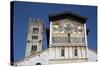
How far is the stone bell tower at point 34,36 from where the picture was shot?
2.57 m

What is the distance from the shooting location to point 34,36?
2.59 metres

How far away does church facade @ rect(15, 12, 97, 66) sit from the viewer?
2580 millimetres

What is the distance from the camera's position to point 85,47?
9.05 ft

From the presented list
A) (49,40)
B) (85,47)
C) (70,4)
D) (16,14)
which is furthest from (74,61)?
(16,14)

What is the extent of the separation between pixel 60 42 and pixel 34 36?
12.1 inches

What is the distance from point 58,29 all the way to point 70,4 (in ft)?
1.03

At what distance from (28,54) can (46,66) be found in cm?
24

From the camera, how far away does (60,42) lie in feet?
8.84

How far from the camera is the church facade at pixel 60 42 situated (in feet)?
8.46

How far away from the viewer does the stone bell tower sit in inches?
101

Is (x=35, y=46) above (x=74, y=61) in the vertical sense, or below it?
above
